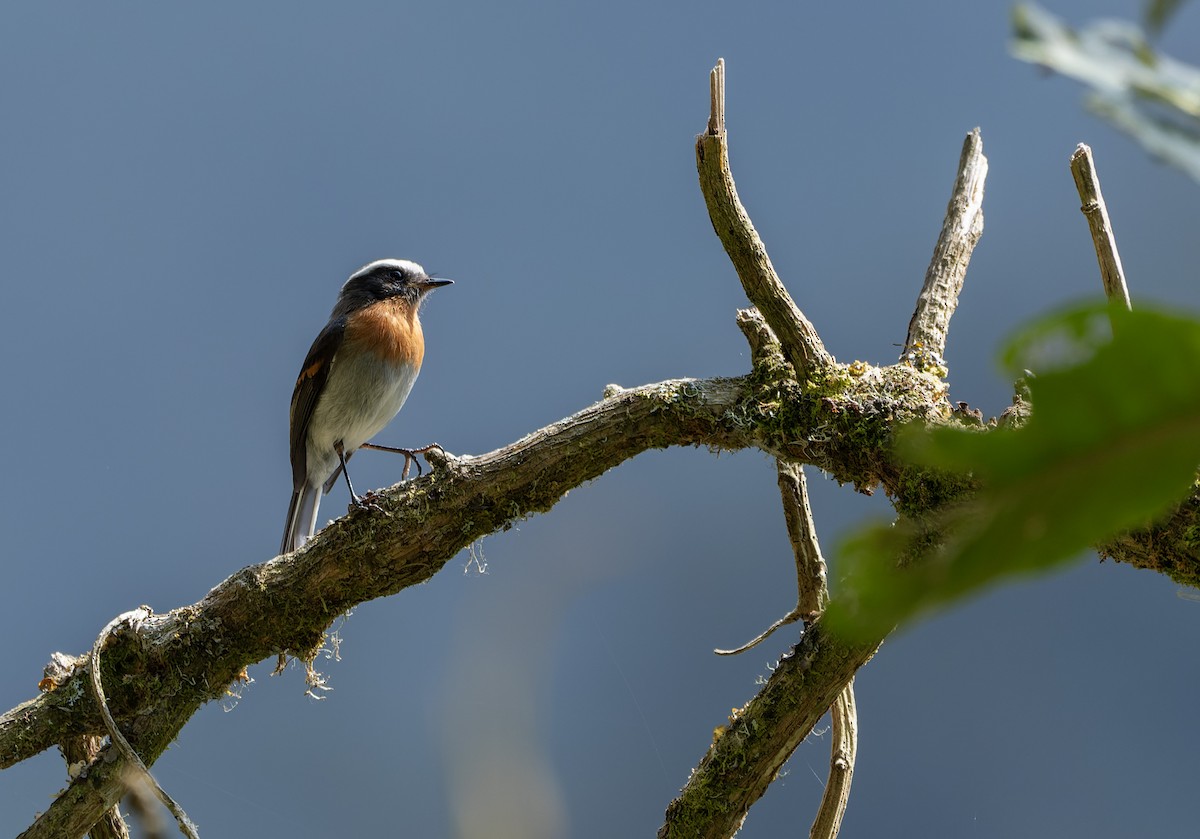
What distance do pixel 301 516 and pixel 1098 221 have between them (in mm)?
2659

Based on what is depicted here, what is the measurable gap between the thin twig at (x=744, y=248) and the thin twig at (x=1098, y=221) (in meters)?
0.66

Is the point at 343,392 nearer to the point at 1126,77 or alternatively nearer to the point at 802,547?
the point at 802,547

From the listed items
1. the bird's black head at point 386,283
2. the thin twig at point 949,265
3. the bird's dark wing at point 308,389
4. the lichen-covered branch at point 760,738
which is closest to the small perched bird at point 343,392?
the bird's dark wing at point 308,389

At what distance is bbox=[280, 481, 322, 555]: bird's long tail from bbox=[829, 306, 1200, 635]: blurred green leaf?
11.3ft

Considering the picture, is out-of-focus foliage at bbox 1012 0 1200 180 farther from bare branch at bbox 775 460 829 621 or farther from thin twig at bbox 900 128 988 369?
bare branch at bbox 775 460 829 621

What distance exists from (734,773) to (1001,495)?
2.07 meters

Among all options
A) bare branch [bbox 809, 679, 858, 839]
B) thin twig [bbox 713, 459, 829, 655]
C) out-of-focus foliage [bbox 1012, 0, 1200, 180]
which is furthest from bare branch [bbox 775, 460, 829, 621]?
out-of-focus foliage [bbox 1012, 0, 1200, 180]

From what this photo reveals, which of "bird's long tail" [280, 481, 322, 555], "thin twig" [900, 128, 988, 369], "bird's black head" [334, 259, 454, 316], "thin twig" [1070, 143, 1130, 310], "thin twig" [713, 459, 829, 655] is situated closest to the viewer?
"thin twig" [1070, 143, 1130, 310]

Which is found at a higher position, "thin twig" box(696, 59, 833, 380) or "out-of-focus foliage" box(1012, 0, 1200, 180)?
→ "thin twig" box(696, 59, 833, 380)

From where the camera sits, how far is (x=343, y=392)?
11.1ft

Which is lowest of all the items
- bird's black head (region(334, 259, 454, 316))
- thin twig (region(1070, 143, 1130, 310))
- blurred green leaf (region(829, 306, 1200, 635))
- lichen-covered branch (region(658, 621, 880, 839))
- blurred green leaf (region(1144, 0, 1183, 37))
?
blurred green leaf (region(829, 306, 1200, 635))

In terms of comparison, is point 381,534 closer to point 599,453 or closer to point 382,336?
point 599,453

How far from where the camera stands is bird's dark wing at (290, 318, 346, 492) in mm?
3447

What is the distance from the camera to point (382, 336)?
11.3 feet
